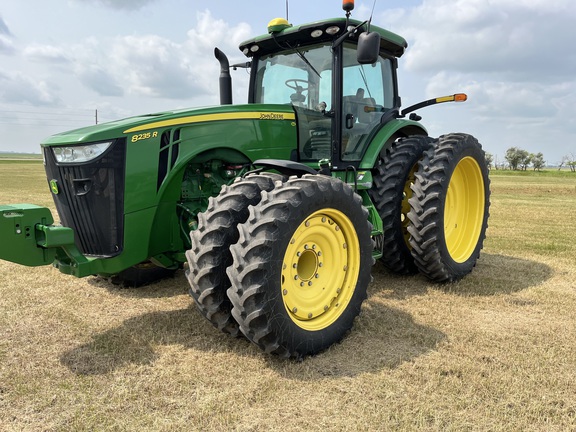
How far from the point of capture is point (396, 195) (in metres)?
4.95

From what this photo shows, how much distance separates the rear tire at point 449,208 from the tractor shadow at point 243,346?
963 mm

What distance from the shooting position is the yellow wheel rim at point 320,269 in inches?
131

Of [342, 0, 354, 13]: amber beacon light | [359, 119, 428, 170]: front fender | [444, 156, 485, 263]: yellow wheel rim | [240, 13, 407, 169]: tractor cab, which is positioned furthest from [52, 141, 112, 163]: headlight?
[444, 156, 485, 263]: yellow wheel rim

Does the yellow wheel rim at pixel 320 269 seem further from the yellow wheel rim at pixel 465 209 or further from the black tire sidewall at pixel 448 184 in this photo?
the yellow wheel rim at pixel 465 209

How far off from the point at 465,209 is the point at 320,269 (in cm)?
302

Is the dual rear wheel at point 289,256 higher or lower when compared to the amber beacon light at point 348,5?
lower

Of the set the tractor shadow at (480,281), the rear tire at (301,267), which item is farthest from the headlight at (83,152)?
the tractor shadow at (480,281)

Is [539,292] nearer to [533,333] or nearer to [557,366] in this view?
[533,333]

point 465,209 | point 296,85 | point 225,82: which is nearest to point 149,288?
point 225,82

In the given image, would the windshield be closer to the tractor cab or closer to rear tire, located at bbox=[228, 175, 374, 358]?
the tractor cab

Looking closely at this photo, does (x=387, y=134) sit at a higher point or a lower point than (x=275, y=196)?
higher

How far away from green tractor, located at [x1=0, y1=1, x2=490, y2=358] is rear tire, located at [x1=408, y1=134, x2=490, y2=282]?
0.06 feet

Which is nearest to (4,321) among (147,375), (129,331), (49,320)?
(49,320)

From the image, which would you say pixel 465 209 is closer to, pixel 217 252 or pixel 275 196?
pixel 275 196
